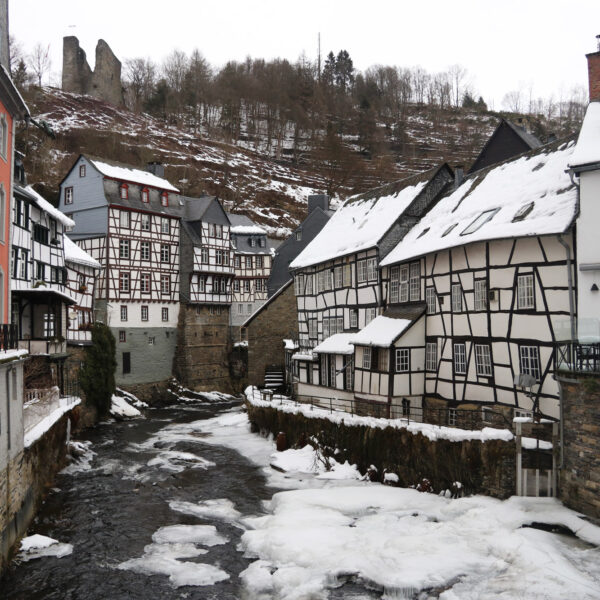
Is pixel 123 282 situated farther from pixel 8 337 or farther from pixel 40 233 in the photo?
pixel 8 337

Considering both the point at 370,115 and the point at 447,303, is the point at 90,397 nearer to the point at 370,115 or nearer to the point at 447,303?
the point at 447,303

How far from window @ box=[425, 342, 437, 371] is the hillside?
1466 inches

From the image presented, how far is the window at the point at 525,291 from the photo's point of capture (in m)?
18.0

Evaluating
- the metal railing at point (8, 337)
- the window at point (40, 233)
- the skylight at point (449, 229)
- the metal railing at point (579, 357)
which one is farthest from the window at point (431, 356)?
the window at point (40, 233)

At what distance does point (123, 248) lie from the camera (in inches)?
1649

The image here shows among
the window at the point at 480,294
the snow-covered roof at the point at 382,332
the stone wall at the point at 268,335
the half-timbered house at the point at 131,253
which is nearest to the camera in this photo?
the window at the point at 480,294

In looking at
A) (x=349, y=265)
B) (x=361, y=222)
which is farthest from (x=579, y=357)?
(x=361, y=222)

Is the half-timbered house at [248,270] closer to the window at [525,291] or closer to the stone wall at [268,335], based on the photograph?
the stone wall at [268,335]

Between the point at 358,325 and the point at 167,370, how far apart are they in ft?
68.9

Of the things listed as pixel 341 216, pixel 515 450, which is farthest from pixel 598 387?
pixel 341 216

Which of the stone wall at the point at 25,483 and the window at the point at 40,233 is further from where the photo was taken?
the window at the point at 40,233

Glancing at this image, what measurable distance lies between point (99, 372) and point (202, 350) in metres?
12.5

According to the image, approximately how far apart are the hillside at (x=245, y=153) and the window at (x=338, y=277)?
2957 cm

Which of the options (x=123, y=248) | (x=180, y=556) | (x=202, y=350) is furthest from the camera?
(x=202, y=350)
